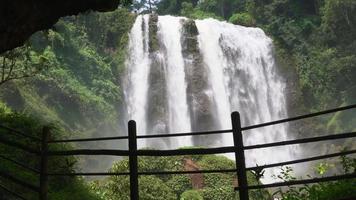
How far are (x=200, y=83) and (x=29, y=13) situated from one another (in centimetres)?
2066

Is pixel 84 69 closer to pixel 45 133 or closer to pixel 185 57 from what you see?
pixel 185 57

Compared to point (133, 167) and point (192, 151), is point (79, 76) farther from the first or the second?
point (192, 151)

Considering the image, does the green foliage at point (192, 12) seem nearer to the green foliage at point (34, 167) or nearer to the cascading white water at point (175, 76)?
the cascading white water at point (175, 76)

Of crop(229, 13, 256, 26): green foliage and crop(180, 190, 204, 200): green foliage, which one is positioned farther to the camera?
crop(229, 13, 256, 26): green foliage

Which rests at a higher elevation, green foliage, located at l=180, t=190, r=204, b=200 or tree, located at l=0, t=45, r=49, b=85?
tree, located at l=0, t=45, r=49, b=85

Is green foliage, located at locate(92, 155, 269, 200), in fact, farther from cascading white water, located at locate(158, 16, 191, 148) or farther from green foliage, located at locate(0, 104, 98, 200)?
cascading white water, located at locate(158, 16, 191, 148)

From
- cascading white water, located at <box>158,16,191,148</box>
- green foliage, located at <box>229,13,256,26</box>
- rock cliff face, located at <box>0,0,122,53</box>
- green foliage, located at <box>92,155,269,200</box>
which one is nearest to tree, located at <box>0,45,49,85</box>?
rock cliff face, located at <box>0,0,122,53</box>

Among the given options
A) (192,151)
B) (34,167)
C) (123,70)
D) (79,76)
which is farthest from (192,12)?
(192,151)

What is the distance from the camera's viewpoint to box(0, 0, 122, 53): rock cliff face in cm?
562

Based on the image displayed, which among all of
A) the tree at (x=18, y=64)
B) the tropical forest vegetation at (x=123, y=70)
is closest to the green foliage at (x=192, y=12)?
the tropical forest vegetation at (x=123, y=70)

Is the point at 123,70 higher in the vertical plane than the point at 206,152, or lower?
higher

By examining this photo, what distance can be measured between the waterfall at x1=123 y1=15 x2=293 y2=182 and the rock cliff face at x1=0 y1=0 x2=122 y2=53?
57.7ft

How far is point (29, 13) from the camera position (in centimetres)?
597

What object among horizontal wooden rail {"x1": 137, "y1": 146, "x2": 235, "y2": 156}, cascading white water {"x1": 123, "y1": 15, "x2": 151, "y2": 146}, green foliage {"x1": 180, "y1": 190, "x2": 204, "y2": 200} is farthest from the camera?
cascading white water {"x1": 123, "y1": 15, "x2": 151, "y2": 146}
